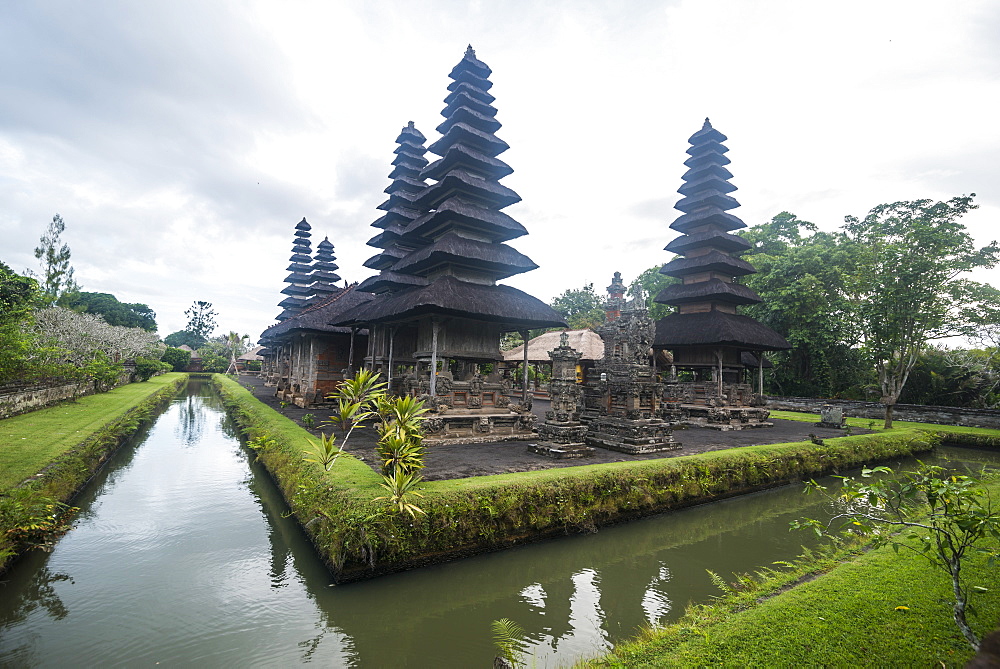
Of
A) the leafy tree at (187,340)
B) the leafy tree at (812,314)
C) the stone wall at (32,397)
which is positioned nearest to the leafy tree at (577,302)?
the leafy tree at (812,314)

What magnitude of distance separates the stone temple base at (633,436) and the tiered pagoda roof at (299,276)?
30.1 metres

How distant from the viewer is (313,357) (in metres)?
22.0

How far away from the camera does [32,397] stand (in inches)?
596

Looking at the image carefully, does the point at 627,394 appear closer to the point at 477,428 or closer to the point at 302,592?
the point at 477,428

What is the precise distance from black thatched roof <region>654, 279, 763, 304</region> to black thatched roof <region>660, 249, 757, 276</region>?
70cm

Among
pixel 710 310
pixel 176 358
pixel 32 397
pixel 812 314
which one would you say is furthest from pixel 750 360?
pixel 176 358

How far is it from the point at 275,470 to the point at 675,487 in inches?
358

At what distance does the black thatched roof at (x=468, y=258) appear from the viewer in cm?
1424

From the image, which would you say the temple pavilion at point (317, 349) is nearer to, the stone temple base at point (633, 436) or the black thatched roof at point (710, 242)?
the stone temple base at point (633, 436)

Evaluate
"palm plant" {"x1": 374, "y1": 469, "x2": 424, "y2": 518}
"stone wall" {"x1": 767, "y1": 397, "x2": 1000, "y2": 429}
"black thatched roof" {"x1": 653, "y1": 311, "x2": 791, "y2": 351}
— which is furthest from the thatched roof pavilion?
"stone wall" {"x1": 767, "y1": 397, "x2": 1000, "y2": 429}

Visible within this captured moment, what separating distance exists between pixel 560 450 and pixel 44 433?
13284 millimetres

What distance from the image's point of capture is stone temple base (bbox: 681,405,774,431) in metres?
18.0

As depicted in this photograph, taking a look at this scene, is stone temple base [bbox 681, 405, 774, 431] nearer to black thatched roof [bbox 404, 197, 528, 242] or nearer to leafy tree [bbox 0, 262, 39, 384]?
black thatched roof [bbox 404, 197, 528, 242]

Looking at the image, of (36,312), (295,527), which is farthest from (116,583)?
(36,312)
